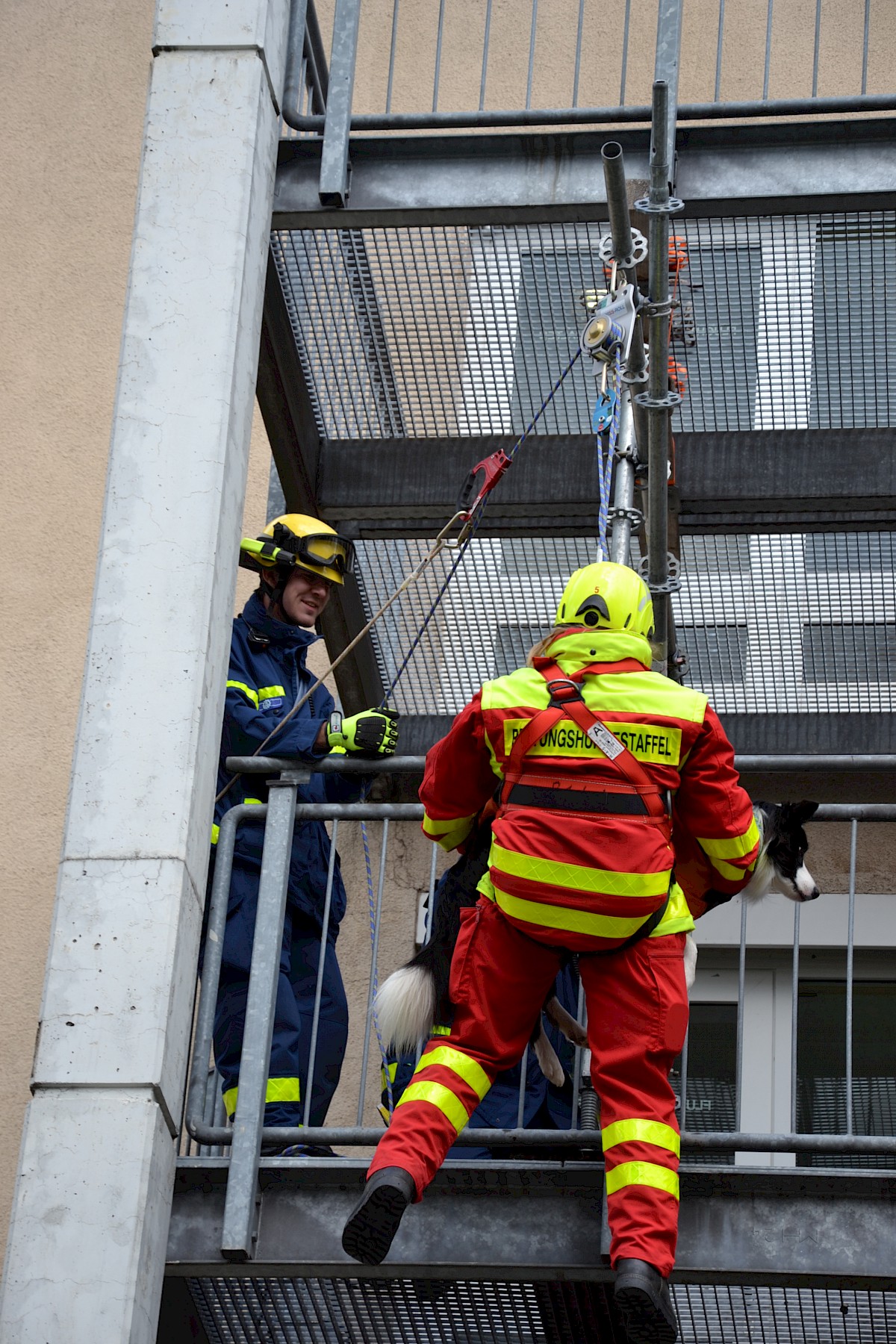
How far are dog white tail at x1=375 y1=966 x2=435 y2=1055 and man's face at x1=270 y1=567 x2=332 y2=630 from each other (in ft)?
6.02

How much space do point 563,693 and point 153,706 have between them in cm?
130

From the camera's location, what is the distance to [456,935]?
17.2ft

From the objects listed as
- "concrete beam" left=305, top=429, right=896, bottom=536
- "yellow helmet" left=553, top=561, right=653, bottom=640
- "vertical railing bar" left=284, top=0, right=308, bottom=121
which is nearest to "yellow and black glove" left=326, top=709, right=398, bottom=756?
"yellow helmet" left=553, top=561, right=653, bottom=640

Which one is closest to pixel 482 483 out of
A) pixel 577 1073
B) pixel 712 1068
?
pixel 577 1073

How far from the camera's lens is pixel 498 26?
9258 mm

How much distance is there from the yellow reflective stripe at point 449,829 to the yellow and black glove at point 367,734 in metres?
0.56

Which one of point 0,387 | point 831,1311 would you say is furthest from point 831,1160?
point 0,387

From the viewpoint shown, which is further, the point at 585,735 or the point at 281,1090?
the point at 281,1090

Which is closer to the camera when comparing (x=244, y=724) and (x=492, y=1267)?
(x=492, y=1267)

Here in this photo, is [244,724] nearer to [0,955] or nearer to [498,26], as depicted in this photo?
[0,955]

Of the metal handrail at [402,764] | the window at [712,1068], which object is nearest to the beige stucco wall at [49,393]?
the metal handrail at [402,764]

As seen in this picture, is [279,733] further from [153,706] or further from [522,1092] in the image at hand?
[522,1092]

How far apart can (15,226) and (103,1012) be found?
5.38 metres

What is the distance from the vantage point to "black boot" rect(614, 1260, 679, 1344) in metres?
4.38
